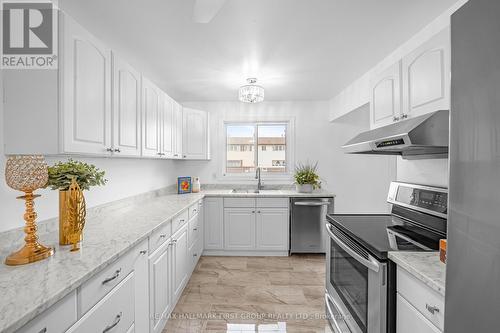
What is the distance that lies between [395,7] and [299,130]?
96.6 inches

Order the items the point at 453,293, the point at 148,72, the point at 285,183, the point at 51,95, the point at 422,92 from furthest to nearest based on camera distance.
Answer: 1. the point at 285,183
2. the point at 148,72
3. the point at 422,92
4. the point at 51,95
5. the point at 453,293

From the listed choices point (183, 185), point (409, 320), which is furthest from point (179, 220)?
point (409, 320)

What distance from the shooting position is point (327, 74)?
2.81m

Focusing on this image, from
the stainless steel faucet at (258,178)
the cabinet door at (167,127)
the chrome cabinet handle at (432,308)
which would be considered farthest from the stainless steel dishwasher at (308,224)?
the chrome cabinet handle at (432,308)

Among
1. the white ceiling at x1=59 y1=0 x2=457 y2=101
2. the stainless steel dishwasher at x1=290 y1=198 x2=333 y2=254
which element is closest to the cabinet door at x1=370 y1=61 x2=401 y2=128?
the white ceiling at x1=59 y1=0 x2=457 y2=101

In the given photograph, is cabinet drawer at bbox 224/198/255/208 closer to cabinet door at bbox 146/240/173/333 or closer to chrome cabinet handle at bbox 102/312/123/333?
cabinet door at bbox 146/240/173/333

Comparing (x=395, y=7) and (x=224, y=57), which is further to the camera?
(x=224, y=57)

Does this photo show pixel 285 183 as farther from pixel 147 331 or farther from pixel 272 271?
pixel 147 331

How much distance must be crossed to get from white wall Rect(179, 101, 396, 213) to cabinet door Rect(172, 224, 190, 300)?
5.65ft

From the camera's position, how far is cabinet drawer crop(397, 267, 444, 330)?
2.96ft

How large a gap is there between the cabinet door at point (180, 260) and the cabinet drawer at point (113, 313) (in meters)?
0.73

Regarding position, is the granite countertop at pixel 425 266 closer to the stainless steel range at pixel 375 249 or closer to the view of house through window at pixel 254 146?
the stainless steel range at pixel 375 249

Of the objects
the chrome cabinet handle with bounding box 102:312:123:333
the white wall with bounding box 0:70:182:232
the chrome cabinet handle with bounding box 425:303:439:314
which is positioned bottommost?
the chrome cabinet handle with bounding box 102:312:123:333

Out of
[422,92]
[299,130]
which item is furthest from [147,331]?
[299,130]
